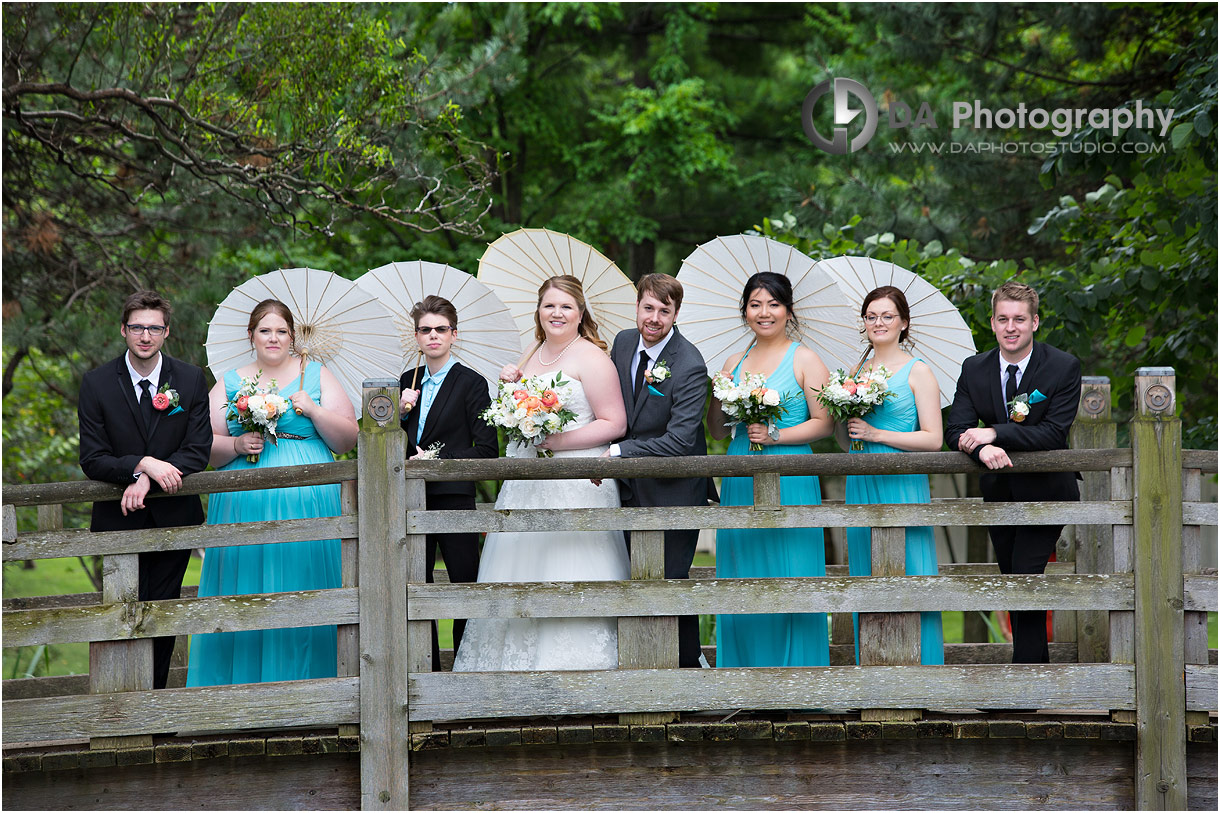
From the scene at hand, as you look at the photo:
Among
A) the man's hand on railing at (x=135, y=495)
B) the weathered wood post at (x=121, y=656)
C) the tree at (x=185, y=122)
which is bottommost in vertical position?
the weathered wood post at (x=121, y=656)

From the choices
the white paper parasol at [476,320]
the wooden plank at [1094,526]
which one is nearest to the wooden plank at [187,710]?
the white paper parasol at [476,320]

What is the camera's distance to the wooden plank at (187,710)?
470 centimetres

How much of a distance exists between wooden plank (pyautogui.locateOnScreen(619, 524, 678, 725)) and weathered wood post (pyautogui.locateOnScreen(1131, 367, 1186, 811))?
2096 mm

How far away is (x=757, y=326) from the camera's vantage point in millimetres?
5316

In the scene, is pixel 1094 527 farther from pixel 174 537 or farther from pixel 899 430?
pixel 174 537

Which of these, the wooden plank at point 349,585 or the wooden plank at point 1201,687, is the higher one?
the wooden plank at point 349,585

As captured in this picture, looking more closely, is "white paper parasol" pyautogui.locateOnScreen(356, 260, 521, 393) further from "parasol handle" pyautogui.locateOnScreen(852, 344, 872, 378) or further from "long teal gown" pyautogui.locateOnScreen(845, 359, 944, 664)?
"long teal gown" pyautogui.locateOnScreen(845, 359, 944, 664)

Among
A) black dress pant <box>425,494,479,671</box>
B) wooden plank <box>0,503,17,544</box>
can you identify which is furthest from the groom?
wooden plank <box>0,503,17,544</box>

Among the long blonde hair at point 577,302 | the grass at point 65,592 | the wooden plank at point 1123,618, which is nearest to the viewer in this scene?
the wooden plank at point 1123,618

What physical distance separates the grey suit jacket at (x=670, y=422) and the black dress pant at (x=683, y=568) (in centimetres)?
19

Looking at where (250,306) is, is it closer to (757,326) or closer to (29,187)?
(757,326)

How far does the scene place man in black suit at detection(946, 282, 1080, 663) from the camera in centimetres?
500

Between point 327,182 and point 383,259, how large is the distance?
656cm

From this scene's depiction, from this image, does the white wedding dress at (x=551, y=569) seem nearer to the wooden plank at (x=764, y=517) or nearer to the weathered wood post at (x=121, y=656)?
the wooden plank at (x=764, y=517)
